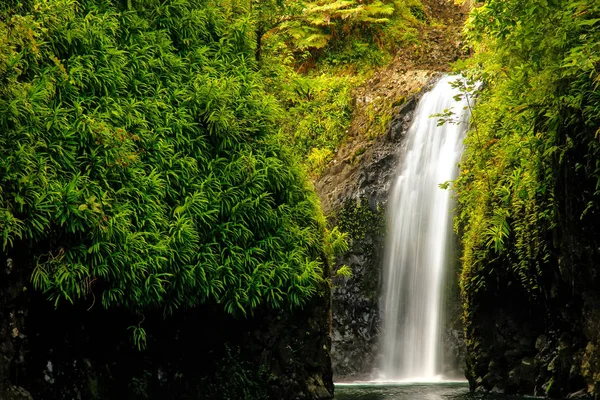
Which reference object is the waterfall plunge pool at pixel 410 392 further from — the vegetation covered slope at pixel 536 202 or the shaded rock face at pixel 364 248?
the shaded rock face at pixel 364 248

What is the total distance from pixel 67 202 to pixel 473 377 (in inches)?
260

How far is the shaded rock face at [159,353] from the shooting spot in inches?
242

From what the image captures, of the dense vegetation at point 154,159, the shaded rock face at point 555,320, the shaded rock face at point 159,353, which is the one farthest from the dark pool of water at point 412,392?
the dense vegetation at point 154,159

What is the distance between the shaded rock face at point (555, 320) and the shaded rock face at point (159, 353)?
8.66 feet

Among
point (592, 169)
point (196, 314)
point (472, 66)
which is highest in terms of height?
point (472, 66)

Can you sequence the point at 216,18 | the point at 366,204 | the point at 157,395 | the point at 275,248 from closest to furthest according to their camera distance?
the point at 157,395
the point at 275,248
the point at 216,18
the point at 366,204

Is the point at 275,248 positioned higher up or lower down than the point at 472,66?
lower down

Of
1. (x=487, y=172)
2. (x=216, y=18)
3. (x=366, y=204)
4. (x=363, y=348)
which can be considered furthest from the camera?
(x=366, y=204)

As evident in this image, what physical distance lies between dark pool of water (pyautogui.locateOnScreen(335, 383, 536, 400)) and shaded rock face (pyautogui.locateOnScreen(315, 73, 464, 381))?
1.26 meters

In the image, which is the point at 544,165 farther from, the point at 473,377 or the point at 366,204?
the point at 366,204

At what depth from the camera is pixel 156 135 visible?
24.7ft

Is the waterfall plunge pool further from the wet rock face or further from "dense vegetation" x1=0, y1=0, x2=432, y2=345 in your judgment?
the wet rock face

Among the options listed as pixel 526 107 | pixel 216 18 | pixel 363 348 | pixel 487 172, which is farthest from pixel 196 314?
pixel 363 348

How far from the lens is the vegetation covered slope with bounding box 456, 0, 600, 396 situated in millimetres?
6633
